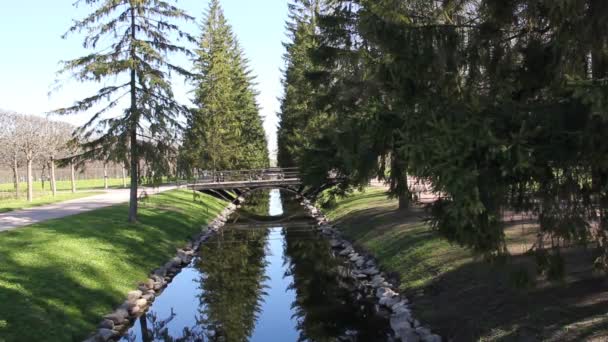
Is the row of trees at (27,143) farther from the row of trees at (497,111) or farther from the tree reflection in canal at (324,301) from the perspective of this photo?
the row of trees at (497,111)

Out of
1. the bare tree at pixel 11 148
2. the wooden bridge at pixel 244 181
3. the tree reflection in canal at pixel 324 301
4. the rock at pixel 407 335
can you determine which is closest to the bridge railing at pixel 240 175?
the wooden bridge at pixel 244 181

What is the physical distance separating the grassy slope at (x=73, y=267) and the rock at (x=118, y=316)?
0.66 feet

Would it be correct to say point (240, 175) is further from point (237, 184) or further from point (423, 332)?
point (423, 332)

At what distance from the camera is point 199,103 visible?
41.3 m

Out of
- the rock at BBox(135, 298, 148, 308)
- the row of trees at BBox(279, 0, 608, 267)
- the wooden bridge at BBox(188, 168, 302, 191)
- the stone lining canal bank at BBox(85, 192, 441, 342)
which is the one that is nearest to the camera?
the row of trees at BBox(279, 0, 608, 267)

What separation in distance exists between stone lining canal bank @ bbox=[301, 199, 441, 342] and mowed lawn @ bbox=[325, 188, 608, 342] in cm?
21

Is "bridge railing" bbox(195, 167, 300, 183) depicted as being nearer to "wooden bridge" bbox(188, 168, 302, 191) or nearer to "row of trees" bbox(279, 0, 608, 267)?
"wooden bridge" bbox(188, 168, 302, 191)

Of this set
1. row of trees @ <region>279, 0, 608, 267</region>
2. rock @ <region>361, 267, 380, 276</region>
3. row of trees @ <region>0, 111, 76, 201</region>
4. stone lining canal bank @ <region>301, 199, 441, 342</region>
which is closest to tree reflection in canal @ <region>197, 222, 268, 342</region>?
stone lining canal bank @ <region>301, 199, 441, 342</region>

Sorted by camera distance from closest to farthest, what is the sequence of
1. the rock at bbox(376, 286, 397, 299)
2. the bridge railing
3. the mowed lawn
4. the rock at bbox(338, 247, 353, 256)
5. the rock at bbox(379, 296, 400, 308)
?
the mowed lawn < the rock at bbox(379, 296, 400, 308) < the rock at bbox(376, 286, 397, 299) < the rock at bbox(338, 247, 353, 256) < the bridge railing

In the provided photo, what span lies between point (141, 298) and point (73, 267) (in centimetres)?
184

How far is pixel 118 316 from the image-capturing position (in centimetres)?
1127

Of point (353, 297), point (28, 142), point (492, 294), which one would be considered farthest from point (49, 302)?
point (28, 142)

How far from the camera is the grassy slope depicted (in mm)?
9750

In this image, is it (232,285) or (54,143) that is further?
(54,143)
